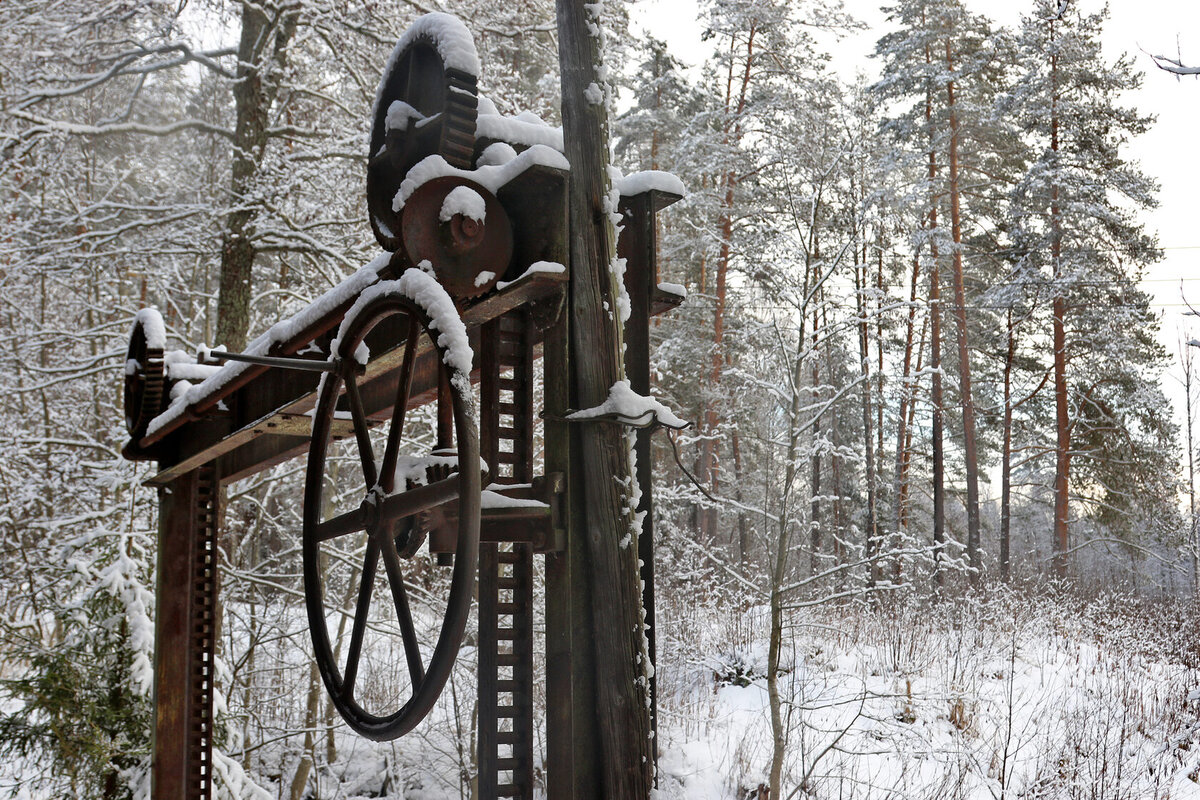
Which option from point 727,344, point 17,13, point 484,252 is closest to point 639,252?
point 484,252

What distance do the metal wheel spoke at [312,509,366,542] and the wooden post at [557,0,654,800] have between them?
0.46 meters

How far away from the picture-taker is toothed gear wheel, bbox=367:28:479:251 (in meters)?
1.88

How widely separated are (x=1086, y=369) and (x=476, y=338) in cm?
1639

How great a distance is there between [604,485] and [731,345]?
15660 mm

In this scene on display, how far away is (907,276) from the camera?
18.4m

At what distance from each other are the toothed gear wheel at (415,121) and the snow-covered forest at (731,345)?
2.84ft

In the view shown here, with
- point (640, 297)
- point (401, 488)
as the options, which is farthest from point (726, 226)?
point (401, 488)

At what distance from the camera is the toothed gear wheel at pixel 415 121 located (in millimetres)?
1884

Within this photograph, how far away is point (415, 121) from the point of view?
197 cm

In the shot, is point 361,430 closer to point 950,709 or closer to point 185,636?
point 185,636

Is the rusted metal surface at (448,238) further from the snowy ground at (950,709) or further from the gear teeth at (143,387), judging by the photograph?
the snowy ground at (950,709)

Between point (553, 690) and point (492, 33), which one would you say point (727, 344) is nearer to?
point (492, 33)

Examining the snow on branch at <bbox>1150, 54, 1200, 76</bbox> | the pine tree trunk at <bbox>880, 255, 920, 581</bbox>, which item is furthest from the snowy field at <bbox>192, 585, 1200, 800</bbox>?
the pine tree trunk at <bbox>880, 255, 920, 581</bbox>

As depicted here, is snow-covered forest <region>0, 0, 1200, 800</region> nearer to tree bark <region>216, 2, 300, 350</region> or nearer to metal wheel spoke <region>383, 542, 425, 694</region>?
tree bark <region>216, 2, 300, 350</region>
